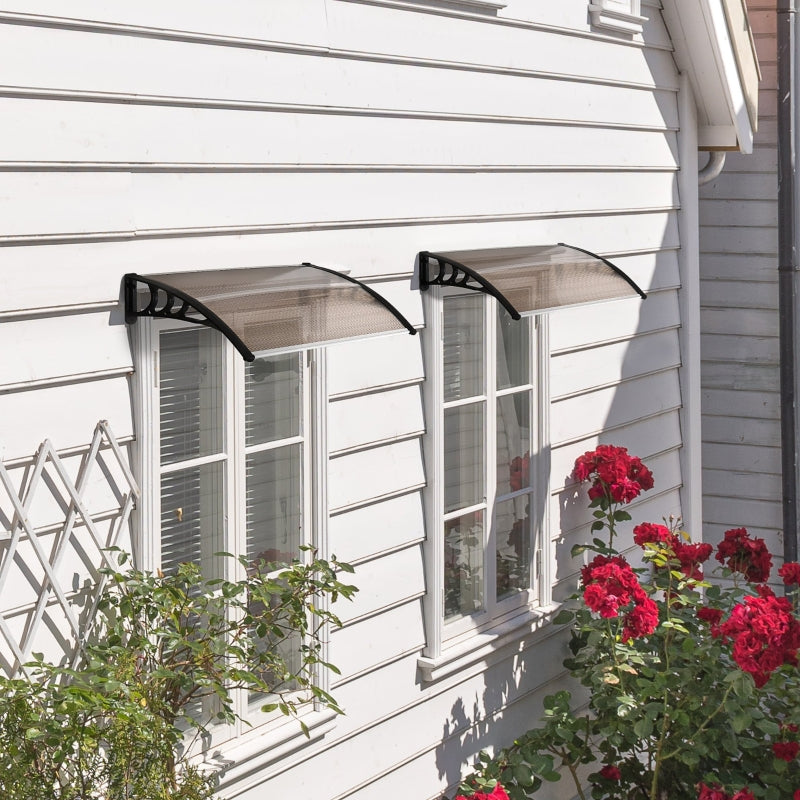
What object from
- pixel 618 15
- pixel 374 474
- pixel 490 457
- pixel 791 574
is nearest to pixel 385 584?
pixel 374 474

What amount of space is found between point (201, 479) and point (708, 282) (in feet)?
16.1

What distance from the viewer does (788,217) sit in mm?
7266

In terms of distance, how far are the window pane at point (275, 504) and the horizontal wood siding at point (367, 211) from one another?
158 mm

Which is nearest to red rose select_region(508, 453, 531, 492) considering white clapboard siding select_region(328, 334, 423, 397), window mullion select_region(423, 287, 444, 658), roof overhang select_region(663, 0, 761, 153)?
window mullion select_region(423, 287, 444, 658)

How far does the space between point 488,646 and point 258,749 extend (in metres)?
1.44

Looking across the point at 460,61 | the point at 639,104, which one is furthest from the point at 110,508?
the point at 639,104

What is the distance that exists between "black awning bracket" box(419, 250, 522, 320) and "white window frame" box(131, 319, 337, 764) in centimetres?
72

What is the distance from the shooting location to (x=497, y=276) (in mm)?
4504

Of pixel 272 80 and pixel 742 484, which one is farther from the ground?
pixel 272 80

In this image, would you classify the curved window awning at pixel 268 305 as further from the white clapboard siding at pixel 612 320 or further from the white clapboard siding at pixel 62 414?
the white clapboard siding at pixel 612 320

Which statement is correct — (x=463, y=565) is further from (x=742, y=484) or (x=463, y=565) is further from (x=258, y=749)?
(x=742, y=484)

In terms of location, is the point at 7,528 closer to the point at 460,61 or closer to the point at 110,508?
the point at 110,508

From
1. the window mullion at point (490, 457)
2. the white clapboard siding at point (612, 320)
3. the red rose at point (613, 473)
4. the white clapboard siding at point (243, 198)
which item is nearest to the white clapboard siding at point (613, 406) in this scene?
the red rose at point (613, 473)

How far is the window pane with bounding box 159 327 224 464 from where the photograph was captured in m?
3.43
